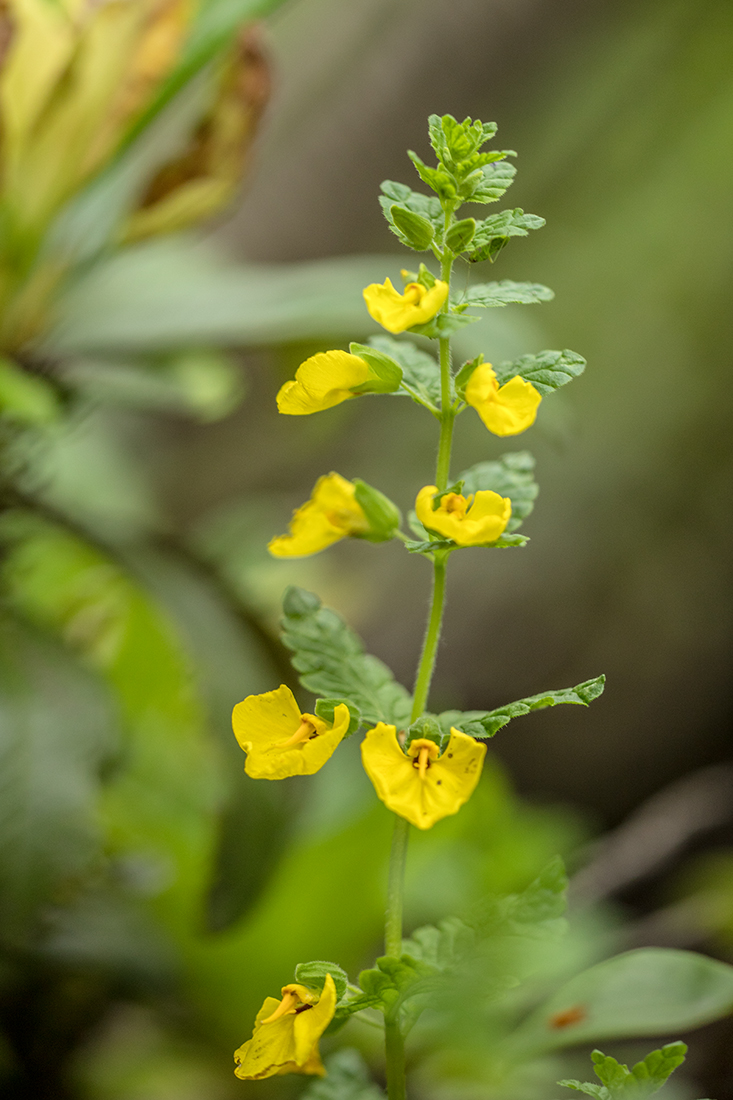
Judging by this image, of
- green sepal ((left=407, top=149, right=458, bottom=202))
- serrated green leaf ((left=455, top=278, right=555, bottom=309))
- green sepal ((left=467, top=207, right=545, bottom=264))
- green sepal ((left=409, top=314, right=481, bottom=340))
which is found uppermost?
green sepal ((left=407, top=149, right=458, bottom=202))

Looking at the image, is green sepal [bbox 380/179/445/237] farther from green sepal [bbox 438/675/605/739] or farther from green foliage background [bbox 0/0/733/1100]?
green foliage background [bbox 0/0/733/1100]

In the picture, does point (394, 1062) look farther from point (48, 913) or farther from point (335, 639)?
point (48, 913)

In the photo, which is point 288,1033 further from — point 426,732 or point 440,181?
point 440,181

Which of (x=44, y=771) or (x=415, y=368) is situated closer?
(x=415, y=368)

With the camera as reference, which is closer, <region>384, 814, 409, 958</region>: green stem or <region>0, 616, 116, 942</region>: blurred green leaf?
<region>384, 814, 409, 958</region>: green stem

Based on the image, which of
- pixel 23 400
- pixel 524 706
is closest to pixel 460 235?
pixel 524 706

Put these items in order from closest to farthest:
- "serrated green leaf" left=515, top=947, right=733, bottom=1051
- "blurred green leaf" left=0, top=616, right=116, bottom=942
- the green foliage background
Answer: "serrated green leaf" left=515, top=947, right=733, bottom=1051, "blurred green leaf" left=0, top=616, right=116, bottom=942, the green foliage background

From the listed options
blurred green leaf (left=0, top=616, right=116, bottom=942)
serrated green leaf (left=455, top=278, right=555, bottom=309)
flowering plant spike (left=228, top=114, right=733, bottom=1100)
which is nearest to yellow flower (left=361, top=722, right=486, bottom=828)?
flowering plant spike (left=228, top=114, right=733, bottom=1100)
